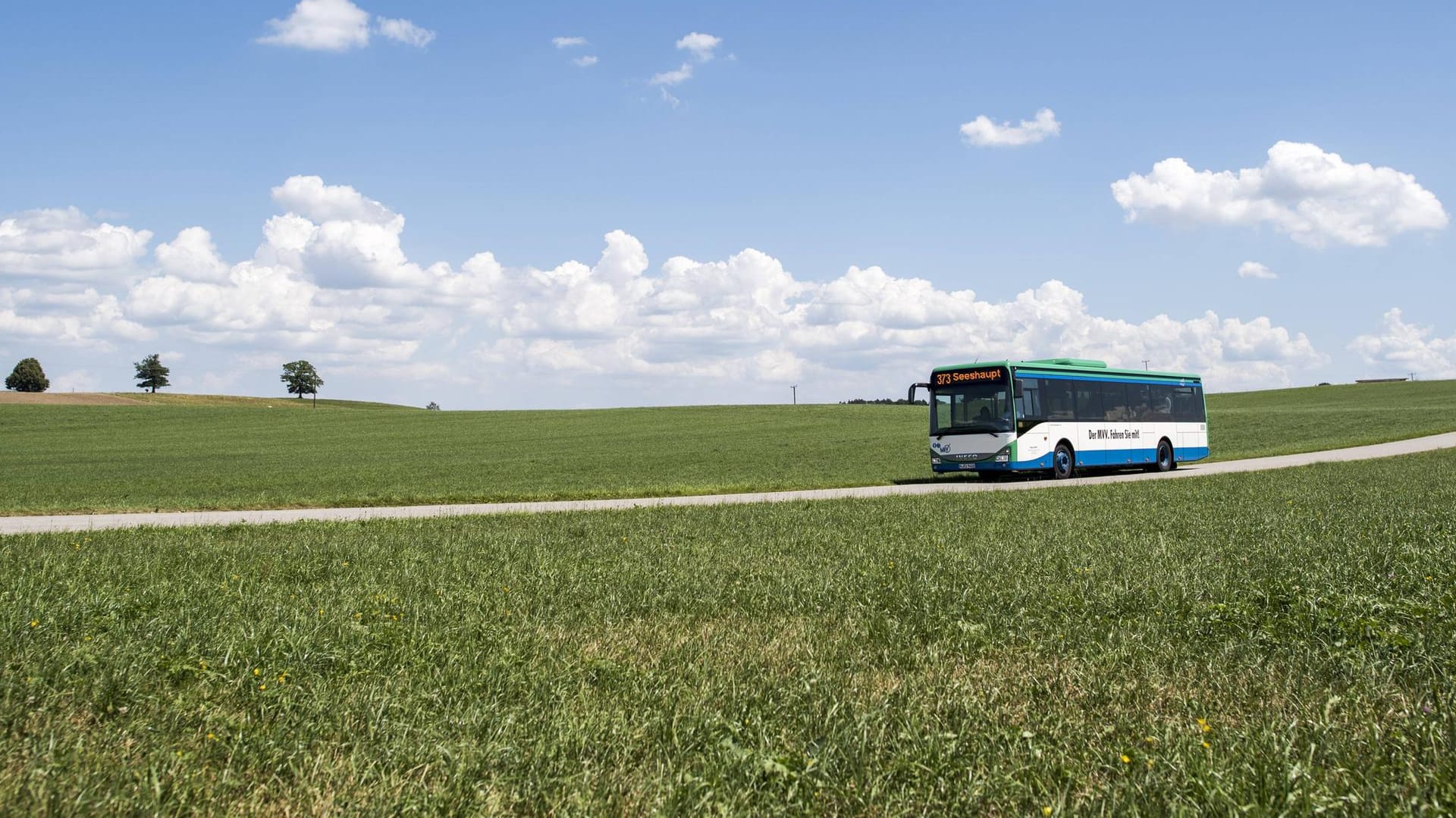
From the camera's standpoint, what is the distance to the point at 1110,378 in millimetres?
31344

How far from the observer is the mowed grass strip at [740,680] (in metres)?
4.17

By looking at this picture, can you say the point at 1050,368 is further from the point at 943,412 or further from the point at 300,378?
the point at 300,378

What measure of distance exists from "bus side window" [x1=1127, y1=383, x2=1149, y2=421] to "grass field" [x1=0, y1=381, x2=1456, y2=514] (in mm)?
6684

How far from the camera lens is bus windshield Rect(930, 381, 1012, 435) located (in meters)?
28.1

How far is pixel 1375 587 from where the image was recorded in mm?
8055

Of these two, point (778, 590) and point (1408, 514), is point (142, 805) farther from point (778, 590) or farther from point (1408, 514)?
point (1408, 514)

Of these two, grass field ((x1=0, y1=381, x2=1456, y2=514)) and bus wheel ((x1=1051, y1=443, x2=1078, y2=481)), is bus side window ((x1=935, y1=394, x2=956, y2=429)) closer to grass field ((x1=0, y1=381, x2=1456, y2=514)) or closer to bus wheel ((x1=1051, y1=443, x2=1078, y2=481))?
grass field ((x1=0, y1=381, x2=1456, y2=514))

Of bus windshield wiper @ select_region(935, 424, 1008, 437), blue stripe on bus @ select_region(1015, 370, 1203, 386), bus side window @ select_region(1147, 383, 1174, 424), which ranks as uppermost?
blue stripe on bus @ select_region(1015, 370, 1203, 386)

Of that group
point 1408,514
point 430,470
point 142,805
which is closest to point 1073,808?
point 142,805

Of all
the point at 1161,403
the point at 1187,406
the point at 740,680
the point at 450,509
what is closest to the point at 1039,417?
the point at 1161,403

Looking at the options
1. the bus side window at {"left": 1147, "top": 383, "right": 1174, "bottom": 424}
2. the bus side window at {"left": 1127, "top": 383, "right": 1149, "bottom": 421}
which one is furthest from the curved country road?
the bus side window at {"left": 1147, "top": 383, "right": 1174, "bottom": 424}

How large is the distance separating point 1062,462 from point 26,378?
468 ft

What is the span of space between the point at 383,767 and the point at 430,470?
1319 inches

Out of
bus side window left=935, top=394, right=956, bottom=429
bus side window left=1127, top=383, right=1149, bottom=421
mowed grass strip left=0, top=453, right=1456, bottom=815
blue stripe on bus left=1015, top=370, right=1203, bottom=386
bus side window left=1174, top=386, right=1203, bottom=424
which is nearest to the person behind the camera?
mowed grass strip left=0, top=453, right=1456, bottom=815
